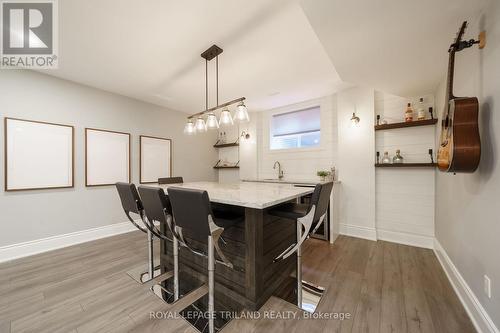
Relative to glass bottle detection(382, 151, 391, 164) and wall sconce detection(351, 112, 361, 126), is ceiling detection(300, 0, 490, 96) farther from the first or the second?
glass bottle detection(382, 151, 391, 164)

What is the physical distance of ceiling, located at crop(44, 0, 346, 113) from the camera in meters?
1.69

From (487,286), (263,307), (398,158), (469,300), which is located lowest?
(263,307)

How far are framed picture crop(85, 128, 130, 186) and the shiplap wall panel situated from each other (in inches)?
177

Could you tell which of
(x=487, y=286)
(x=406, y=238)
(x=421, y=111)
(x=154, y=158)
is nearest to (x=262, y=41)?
(x=421, y=111)

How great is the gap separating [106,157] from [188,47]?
8.23 ft

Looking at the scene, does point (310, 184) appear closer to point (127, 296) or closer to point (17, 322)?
point (127, 296)

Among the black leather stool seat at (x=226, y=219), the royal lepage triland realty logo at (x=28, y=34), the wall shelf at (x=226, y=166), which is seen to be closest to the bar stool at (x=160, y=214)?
the black leather stool seat at (x=226, y=219)

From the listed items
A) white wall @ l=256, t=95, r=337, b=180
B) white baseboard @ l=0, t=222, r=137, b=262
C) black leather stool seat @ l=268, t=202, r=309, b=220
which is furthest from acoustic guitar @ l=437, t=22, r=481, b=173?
white baseboard @ l=0, t=222, r=137, b=262

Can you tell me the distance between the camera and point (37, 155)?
8.98 feet

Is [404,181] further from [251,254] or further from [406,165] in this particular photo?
[251,254]

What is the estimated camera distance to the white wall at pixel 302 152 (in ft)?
12.1

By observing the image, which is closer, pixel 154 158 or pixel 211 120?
pixel 211 120

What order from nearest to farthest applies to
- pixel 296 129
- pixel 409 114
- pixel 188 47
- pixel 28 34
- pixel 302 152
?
pixel 28 34 < pixel 188 47 < pixel 409 114 < pixel 302 152 < pixel 296 129

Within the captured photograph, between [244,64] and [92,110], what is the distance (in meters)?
2.72
